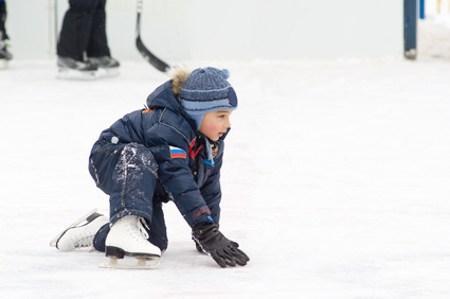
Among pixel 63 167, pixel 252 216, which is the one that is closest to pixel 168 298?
pixel 252 216

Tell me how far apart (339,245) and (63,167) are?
1436 mm

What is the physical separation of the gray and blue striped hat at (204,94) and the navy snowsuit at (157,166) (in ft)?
0.09

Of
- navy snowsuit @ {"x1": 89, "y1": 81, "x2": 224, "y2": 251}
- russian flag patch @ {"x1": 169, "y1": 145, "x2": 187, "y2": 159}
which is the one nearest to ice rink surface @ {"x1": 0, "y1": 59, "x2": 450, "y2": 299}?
navy snowsuit @ {"x1": 89, "y1": 81, "x2": 224, "y2": 251}

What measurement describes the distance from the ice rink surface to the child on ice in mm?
59

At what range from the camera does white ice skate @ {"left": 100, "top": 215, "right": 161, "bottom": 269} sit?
2785 millimetres

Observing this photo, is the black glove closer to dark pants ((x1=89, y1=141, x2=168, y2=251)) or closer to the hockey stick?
dark pants ((x1=89, y1=141, x2=168, y2=251))

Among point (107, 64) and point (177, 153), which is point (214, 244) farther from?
point (107, 64)

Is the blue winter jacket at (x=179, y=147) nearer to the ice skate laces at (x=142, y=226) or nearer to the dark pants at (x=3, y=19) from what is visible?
the ice skate laces at (x=142, y=226)

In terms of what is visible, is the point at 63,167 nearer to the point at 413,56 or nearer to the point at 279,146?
the point at 279,146

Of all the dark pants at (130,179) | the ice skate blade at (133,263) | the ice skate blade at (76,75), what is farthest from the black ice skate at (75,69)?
the ice skate blade at (133,263)

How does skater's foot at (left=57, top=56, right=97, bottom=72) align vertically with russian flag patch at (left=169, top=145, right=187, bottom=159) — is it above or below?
below

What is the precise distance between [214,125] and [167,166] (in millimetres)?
141

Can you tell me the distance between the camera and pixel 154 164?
9.23ft

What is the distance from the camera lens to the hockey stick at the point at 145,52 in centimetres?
708
